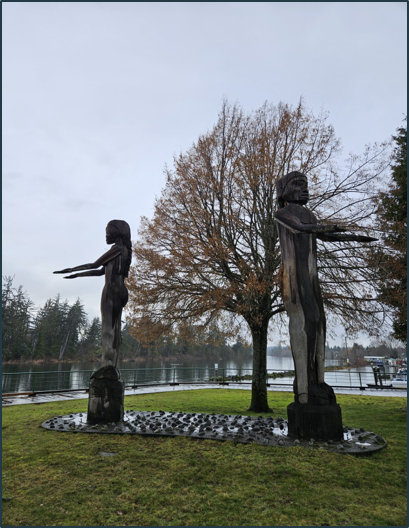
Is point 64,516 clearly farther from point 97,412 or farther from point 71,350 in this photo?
point 71,350

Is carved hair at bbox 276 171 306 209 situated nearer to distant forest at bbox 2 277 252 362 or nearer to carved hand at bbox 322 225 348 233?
carved hand at bbox 322 225 348 233

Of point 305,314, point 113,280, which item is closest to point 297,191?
point 305,314

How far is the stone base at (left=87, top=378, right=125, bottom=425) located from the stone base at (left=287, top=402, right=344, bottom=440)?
13.0ft

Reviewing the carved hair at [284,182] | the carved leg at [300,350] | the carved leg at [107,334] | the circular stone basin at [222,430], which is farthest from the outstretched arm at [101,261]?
the carved leg at [300,350]

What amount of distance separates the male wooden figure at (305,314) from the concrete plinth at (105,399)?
3893 millimetres

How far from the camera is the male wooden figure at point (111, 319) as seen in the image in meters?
7.73

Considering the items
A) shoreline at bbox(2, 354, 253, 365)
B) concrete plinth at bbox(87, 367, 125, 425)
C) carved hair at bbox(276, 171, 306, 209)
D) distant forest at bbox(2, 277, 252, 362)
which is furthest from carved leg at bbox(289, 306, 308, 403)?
shoreline at bbox(2, 354, 253, 365)

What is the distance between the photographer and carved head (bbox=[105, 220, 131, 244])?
902 centimetres

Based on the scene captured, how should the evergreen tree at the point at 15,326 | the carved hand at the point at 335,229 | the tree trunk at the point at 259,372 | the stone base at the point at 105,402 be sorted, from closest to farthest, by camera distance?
1. the carved hand at the point at 335,229
2. the stone base at the point at 105,402
3. the tree trunk at the point at 259,372
4. the evergreen tree at the point at 15,326

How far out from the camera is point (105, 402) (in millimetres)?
7719

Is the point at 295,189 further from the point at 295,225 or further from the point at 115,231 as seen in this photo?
the point at 115,231

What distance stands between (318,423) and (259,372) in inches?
234

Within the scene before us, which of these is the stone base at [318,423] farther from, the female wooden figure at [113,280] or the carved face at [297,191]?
the female wooden figure at [113,280]

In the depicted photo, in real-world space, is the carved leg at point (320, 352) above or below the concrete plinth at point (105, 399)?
above
